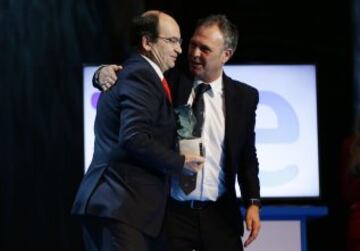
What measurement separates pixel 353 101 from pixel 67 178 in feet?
5.41

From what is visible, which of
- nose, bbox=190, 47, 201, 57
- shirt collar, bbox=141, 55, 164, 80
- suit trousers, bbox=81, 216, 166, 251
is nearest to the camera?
suit trousers, bbox=81, 216, 166, 251

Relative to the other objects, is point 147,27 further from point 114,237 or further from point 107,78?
point 114,237

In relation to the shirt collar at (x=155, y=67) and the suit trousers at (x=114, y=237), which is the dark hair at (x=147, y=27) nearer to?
the shirt collar at (x=155, y=67)

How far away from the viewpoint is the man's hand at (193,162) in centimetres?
262

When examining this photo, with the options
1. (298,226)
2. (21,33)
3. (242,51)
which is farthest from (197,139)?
(21,33)

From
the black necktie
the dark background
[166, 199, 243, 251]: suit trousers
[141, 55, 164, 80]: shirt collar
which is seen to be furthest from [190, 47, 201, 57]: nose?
the dark background

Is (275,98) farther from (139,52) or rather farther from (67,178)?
(139,52)

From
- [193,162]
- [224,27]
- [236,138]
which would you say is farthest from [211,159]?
[224,27]

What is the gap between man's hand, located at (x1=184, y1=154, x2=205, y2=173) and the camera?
262 cm

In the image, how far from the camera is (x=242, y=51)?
15.6ft

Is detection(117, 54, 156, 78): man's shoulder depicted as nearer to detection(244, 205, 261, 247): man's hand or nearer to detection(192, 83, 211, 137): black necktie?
detection(192, 83, 211, 137): black necktie

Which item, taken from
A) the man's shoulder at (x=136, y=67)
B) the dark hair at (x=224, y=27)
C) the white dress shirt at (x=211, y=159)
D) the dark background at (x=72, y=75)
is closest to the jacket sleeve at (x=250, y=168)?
the white dress shirt at (x=211, y=159)

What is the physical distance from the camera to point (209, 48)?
3033mm

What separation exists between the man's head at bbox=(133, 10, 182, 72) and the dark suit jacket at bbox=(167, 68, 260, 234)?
0.32m
